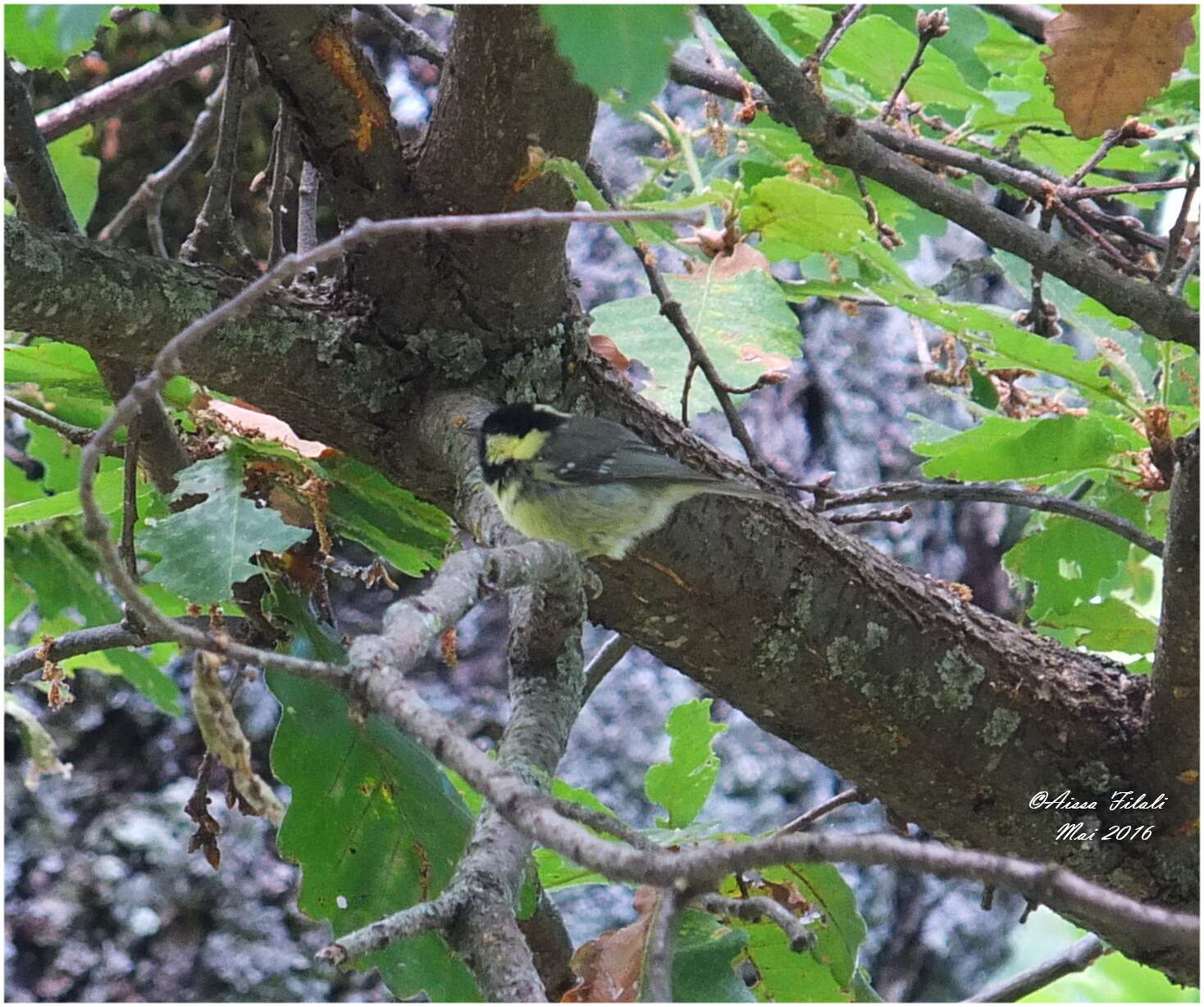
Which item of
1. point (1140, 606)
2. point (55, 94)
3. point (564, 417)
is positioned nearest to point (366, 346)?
point (564, 417)

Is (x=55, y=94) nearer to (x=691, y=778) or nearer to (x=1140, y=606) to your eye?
(x=691, y=778)

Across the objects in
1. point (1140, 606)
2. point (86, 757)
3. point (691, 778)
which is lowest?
point (86, 757)

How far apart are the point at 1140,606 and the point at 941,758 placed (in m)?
1.45

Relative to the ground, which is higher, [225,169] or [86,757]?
[225,169]

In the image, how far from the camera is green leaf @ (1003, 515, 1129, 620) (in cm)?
233

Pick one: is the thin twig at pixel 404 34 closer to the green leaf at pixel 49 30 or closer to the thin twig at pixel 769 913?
the green leaf at pixel 49 30

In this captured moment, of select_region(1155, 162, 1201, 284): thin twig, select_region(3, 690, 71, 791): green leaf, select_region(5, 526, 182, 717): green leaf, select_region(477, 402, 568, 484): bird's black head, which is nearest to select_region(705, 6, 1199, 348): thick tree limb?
select_region(1155, 162, 1201, 284): thin twig

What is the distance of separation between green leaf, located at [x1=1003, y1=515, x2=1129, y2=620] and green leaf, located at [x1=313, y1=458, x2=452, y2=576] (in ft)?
3.75

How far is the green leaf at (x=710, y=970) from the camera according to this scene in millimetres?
1631

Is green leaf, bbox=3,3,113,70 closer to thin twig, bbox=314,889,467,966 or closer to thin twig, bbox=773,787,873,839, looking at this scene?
thin twig, bbox=314,889,467,966

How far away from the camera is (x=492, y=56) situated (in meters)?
1.67

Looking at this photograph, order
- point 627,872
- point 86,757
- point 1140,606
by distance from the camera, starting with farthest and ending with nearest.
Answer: point 86,757 → point 1140,606 → point 627,872

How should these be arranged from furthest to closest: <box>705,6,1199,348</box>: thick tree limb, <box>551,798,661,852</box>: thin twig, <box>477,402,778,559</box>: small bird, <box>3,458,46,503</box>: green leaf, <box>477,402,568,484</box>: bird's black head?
<box>3,458,46,503</box>: green leaf → <box>477,402,778,559</box>: small bird → <box>477,402,568,484</box>: bird's black head → <box>705,6,1199,348</box>: thick tree limb → <box>551,798,661,852</box>: thin twig

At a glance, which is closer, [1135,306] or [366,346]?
[1135,306]
